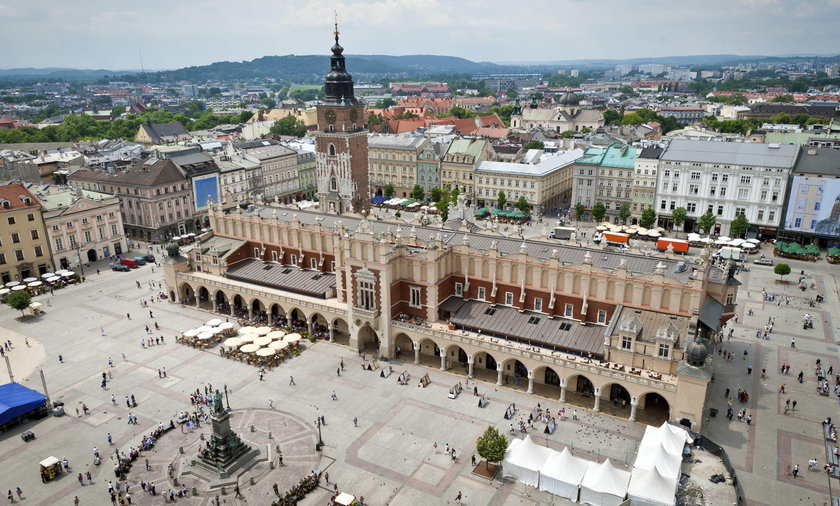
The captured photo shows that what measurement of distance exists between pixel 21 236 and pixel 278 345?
57959mm

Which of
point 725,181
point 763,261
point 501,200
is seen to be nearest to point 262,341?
point 501,200

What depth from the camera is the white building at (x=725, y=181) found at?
109938 mm

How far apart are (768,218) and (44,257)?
135 meters

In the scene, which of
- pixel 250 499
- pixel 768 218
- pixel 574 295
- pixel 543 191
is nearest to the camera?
pixel 250 499

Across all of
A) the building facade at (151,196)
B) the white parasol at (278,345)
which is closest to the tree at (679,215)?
the white parasol at (278,345)

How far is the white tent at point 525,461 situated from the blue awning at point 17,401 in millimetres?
47152

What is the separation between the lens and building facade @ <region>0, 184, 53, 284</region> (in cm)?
9419

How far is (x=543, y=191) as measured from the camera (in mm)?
137000

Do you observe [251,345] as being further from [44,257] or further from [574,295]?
[44,257]

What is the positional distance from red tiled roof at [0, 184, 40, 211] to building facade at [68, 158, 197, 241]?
21.6 metres

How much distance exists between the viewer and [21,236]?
96.4 m

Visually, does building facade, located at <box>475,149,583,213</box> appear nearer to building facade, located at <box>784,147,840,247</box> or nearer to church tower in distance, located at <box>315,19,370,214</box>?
church tower in distance, located at <box>315,19,370,214</box>

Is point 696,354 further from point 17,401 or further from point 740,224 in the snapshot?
point 740,224

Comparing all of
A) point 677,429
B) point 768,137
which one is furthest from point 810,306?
point 768,137
